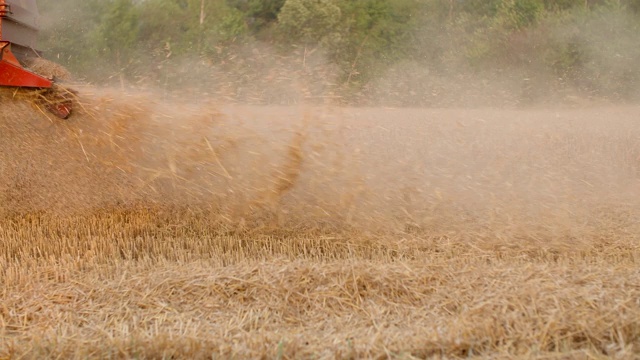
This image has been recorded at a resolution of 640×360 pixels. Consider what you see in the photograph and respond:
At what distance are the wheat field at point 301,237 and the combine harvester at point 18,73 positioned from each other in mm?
105

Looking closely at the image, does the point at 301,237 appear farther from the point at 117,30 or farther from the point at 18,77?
the point at 117,30

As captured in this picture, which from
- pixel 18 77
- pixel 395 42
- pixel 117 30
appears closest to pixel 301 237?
pixel 18 77

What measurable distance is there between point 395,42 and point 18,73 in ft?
48.9

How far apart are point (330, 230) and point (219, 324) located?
2.09 meters

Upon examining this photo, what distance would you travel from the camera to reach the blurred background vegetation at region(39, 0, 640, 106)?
16969 millimetres

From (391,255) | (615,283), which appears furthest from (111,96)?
(615,283)

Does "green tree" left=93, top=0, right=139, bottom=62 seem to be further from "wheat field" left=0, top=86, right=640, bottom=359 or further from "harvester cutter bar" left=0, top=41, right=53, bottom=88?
"harvester cutter bar" left=0, top=41, right=53, bottom=88

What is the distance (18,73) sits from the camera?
5.41m

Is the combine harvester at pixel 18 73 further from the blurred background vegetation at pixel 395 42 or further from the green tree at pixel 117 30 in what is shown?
the green tree at pixel 117 30

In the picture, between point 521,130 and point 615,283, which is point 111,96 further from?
point 521,130

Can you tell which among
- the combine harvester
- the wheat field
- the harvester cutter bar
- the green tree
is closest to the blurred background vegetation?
the green tree

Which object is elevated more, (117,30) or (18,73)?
(18,73)

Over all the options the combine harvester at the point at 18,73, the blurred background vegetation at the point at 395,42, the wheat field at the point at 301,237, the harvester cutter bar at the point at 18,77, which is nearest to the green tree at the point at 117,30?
the blurred background vegetation at the point at 395,42

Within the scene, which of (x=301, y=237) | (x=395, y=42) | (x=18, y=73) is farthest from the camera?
(x=395, y=42)
